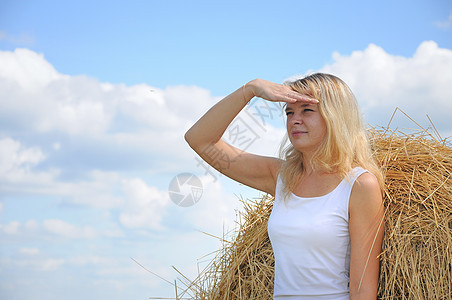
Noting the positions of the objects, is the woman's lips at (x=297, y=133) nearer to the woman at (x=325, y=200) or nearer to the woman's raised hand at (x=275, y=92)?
the woman at (x=325, y=200)

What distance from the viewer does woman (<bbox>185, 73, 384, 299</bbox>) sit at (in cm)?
221

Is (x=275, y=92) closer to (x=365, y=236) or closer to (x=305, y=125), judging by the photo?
(x=305, y=125)

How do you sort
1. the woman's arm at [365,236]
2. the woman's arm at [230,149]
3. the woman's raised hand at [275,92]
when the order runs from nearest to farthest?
the woman's arm at [365,236]
the woman's raised hand at [275,92]
the woman's arm at [230,149]

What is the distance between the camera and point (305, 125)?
234 centimetres

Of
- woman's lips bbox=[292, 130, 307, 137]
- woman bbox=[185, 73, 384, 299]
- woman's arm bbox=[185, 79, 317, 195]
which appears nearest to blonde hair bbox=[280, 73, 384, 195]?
woman bbox=[185, 73, 384, 299]

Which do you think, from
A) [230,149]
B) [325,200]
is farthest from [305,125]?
[230,149]

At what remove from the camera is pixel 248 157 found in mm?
2613

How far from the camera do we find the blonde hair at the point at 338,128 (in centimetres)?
228

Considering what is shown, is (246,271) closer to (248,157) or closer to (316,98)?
(248,157)

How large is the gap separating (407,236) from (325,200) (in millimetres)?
401

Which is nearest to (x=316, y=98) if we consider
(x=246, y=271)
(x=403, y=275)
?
(x=403, y=275)

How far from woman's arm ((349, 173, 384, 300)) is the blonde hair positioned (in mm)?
116

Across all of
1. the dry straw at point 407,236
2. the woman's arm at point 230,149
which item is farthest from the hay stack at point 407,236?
the woman's arm at point 230,149

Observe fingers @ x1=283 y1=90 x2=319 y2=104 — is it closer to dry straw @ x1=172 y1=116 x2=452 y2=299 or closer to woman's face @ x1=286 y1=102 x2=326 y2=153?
woman's face @ x1=286 y1=102 x2=326 y2=153
